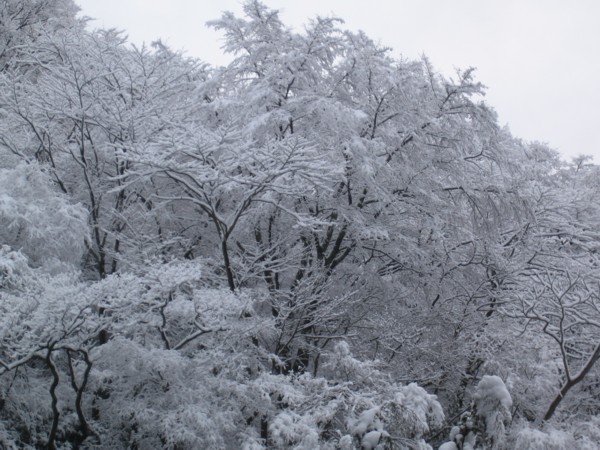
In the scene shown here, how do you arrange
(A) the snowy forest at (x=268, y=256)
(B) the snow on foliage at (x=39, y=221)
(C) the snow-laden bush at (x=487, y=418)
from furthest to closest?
(B) the snow on foliage at (x=39, y=221) → (A) the snowy forest at (x=268, y=256) → (C) the snow-laden bush at (x=487, y=418)

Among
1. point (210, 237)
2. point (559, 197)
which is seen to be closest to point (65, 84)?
point (210, 237)

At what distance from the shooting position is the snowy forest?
19.9ft

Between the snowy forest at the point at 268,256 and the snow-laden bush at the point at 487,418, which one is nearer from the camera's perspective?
the snow-laden bush at the point at 487,418

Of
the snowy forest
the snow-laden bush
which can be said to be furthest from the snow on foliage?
the snow-laden bush

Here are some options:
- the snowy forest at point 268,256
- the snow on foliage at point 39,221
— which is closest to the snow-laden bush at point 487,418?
the snowy forest at point 268,256

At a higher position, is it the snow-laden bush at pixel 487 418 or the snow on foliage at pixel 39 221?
the snow-laden bush at pixel 487 418

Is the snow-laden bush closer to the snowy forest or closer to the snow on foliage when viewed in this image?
the snowy forest

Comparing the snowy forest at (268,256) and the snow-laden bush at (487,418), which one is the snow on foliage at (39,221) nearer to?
the snowy forest at (268,256)

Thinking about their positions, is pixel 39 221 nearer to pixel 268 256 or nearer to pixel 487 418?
pixel 268 256

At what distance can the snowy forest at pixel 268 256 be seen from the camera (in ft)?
19.9

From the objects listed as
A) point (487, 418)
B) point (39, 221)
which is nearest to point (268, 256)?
point (39, 221)

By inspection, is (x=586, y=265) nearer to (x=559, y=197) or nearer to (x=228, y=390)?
(x=559, y=197)

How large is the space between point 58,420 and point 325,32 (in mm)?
7482

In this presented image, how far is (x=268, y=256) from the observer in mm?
8727
